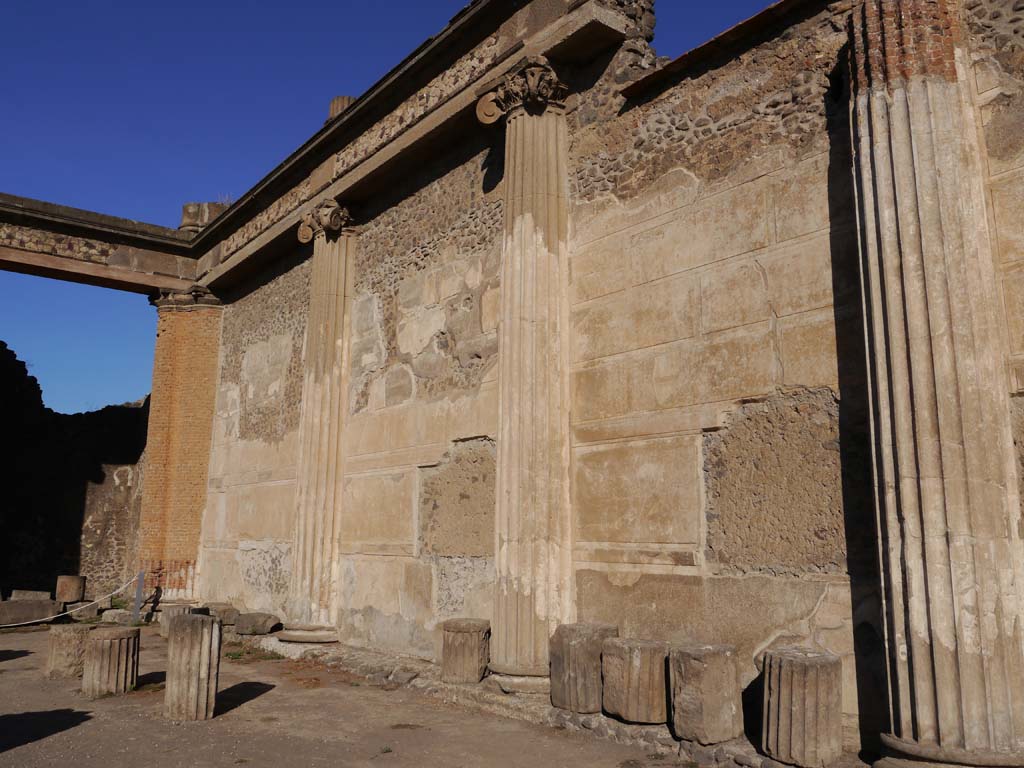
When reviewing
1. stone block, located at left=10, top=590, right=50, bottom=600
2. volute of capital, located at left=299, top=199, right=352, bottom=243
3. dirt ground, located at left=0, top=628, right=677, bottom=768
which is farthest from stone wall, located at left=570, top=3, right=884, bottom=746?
stone block, located at left=10, top=590, right=50, bottom=600

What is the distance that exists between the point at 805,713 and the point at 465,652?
292 centimetres

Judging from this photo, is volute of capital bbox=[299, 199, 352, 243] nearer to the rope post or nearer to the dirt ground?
the dirt ground

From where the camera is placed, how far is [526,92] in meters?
7.09

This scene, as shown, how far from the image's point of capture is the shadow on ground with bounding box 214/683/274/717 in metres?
6.36

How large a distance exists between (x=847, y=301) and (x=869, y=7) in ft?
5.22

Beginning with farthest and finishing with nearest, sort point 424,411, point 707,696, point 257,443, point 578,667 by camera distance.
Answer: point 257,443
point 424,411
point 578,667
point 707,696

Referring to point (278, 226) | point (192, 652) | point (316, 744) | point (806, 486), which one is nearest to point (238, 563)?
point (278, 226)

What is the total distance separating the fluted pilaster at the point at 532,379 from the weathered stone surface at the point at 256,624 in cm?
456

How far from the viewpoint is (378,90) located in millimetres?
9117

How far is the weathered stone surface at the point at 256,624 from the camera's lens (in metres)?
9.94

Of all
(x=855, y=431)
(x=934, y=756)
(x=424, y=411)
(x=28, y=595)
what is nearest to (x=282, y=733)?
(x=424, y=411)

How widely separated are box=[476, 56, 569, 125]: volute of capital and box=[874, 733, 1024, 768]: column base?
5.19m

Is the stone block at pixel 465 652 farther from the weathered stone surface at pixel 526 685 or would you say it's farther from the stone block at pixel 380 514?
the stone block at pixel 380 514

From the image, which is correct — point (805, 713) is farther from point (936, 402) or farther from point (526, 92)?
point (526, 92)
